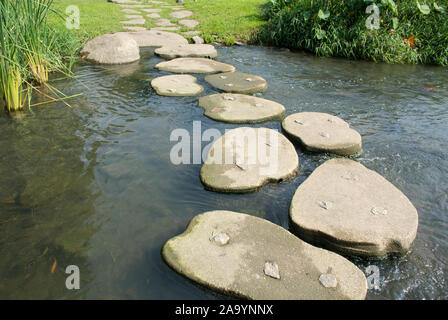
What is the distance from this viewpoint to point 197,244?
101 inches

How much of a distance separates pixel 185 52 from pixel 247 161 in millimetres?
4772

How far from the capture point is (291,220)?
283 cm

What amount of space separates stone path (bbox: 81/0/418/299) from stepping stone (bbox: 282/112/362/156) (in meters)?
0.01

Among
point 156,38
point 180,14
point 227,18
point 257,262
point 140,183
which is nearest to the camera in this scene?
point 257,262

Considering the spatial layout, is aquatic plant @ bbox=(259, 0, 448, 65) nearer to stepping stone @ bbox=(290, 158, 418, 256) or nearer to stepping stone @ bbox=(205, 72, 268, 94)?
stepping stone @ bbox=(205, 72, 268, 94)

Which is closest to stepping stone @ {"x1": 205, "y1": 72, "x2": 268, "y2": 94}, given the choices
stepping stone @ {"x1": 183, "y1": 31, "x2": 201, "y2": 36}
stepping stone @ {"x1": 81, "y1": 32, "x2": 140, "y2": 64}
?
stepping stone @ {"x1": 81, "y1": 32, "x2": 140, "y2": 64}

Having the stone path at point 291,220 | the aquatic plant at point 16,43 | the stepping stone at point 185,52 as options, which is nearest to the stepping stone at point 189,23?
the stepping stone at point 185,52

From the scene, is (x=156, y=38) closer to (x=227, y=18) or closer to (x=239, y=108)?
(x=227, y=18)

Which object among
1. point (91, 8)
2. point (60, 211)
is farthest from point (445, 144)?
point (91, 8)

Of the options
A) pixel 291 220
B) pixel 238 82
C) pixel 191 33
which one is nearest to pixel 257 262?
pixel 291 220

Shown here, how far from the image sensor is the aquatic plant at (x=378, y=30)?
7801 millimetres

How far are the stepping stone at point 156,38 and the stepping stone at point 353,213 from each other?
246 inches

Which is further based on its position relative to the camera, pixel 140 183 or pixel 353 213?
pixel 140 183
